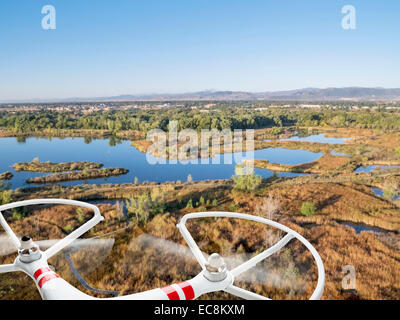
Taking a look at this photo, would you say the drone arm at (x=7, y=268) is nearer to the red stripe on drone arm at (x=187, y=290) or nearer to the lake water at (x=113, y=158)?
the red stripe on drone arm at (x=187, y=290)

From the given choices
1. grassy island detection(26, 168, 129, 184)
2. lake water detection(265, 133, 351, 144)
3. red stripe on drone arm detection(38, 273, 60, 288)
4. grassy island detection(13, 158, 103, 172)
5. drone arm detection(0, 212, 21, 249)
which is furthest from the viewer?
lake water detection(265, 133, 351, 144)

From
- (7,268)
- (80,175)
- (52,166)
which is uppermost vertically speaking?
(7,268)

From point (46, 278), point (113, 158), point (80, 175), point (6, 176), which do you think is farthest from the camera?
point (113, 158)

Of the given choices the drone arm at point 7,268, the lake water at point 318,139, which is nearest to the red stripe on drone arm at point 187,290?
the drone arm at point 7,268

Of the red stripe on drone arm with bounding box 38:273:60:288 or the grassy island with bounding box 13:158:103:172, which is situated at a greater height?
the red stripe on drone arm with bounding box 38:273:60:288

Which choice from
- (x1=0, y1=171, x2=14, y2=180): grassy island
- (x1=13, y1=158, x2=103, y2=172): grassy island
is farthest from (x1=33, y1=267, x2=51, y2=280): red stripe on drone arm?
(x1=0, y1=171, x2=14, y2=180): grassy island

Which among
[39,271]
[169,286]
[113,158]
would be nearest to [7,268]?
[39,271]

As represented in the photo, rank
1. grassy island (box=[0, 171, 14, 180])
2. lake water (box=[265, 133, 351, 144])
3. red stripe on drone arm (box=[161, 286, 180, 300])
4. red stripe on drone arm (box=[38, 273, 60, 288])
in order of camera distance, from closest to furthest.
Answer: red stripe on drone arm (box=[161, 286, 180, 300]) → red stripe on drone arm (box=[38, 273, 60, 288]) → grassy island (box=[0, 171, 14, 180]) → lake water (box=[265, 133, 351, 144])

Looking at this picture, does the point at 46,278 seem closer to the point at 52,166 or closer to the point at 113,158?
the point at 52,166

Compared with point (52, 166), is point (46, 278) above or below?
above

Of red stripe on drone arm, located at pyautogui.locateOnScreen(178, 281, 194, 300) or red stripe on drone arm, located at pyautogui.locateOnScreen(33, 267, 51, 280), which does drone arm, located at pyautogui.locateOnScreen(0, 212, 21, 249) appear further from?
red stripe on drone arm, located at pyautogui.locateOnScreen(178, 281, 194, 300)
